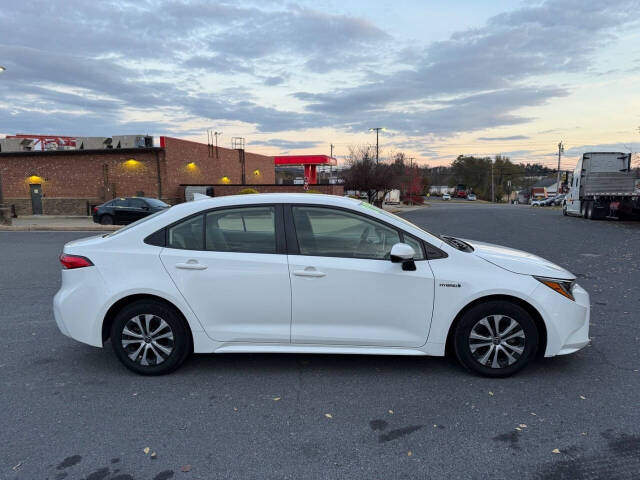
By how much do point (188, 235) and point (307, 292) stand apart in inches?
46.2

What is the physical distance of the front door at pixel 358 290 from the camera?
142 inches

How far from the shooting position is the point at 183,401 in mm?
3416

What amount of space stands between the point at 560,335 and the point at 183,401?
3146 mm

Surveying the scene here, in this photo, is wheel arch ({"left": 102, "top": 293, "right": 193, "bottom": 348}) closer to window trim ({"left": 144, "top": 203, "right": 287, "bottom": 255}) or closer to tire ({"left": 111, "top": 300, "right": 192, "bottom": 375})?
tire ({"left": 111, "top": 300, "right": 192, "bottom": 375})

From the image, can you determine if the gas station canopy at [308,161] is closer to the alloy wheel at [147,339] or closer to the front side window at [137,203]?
the front side window at [137,203]

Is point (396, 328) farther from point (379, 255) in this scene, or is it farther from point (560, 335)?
point (560, 335)

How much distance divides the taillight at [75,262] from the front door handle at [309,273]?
1.83 metres

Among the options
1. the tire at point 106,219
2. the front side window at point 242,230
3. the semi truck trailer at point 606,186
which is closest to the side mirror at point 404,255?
the front side window at point 242,230

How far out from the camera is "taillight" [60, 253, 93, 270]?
381 centimetres

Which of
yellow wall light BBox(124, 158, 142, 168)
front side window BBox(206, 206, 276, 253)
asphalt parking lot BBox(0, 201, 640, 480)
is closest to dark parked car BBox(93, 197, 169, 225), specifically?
yellow wall light BBox(124, 158, 142, 168)

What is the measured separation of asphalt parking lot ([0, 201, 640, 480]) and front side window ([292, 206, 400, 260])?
1.11m

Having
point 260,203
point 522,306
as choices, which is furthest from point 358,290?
point 522,306

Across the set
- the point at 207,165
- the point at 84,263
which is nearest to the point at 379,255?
the point at 84,263

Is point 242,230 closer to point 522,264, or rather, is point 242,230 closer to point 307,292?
point 307,292
